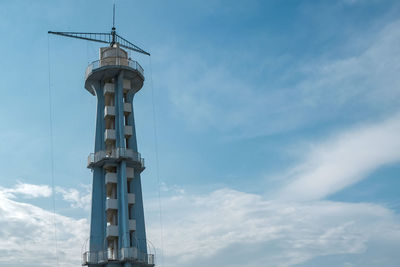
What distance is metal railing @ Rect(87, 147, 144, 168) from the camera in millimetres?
64369

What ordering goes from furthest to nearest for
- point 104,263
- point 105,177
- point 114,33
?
point 114,33, point 105,177, point 104,263

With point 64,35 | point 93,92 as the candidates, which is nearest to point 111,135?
point 93,92

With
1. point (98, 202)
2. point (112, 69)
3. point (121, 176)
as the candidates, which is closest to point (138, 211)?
point (121, 176)

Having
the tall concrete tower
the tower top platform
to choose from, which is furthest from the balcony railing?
the tower top platform

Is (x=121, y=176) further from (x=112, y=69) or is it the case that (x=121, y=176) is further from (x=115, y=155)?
(x=112, y=69)

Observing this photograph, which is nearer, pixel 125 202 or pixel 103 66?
pixel 125 202

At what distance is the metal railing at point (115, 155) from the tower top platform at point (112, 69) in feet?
34.2

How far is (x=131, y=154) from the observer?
6544 centimetres

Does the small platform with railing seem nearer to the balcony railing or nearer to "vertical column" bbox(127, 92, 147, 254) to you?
"vertical column" bbox(127, 92, 147, 254)

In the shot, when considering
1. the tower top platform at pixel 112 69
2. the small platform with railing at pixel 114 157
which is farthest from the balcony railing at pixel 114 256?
the tower top platform at pixel 112 69

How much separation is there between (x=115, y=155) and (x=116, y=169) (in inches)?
93.7

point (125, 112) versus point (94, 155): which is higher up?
point (125, 112)

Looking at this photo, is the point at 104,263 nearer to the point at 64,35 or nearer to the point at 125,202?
the point at 125,202

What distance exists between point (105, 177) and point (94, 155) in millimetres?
3059
